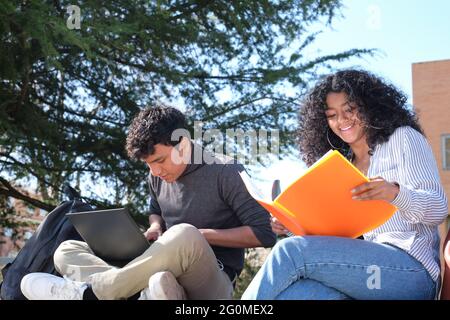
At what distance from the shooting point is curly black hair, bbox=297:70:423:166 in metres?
2.22

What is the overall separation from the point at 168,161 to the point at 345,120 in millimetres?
908

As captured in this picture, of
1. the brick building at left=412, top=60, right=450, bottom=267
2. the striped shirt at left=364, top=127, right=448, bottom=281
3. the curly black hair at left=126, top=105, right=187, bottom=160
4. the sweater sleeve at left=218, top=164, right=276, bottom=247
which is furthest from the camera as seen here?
the brick building at left=412, top=60, right=450, bottom=267

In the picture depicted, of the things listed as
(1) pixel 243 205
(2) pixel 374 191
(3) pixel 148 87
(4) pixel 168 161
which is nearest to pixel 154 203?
(4) pixel 168 161

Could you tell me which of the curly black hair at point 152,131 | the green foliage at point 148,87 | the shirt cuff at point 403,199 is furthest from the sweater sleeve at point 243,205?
the green foliage at point 148,87

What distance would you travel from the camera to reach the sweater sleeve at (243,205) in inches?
104

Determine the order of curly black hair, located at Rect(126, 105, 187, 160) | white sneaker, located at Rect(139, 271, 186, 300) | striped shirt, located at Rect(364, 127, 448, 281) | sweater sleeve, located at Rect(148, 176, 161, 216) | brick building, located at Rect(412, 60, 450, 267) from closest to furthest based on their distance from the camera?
striped shirt, located at Rect(364, 127, 448, 281) < white sneaker, located at Rect(139, 271, 186, 300) < curly black hair, located at Rect(126, 105, 187, 160) < sweater sleeve, located at Rect(148, 176, 161, 216) < brick building, located at Rect(412, 60, 450, 267)

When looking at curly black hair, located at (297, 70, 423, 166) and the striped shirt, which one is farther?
curly black hair, located at (297, 70, 423, 166)

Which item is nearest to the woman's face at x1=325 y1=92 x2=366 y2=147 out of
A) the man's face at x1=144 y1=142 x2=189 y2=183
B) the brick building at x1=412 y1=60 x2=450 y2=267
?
the man's face at x1=144 y1=142 x2=189 y2=183

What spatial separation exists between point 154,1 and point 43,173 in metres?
1.94

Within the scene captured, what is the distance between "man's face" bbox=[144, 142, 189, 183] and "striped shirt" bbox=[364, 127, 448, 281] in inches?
39.5

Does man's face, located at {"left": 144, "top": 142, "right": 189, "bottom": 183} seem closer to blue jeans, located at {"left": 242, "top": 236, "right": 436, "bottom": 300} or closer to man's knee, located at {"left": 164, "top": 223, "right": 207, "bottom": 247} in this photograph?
man's knee, located at {"left": 164, "top": 223, "right": 207, "bottom": 247}

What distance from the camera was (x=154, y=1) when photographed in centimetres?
559

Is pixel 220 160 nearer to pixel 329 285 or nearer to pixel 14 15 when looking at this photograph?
pixel 329 285

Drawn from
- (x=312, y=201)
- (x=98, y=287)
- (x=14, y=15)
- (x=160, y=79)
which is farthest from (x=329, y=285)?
(x=160, y=79)
